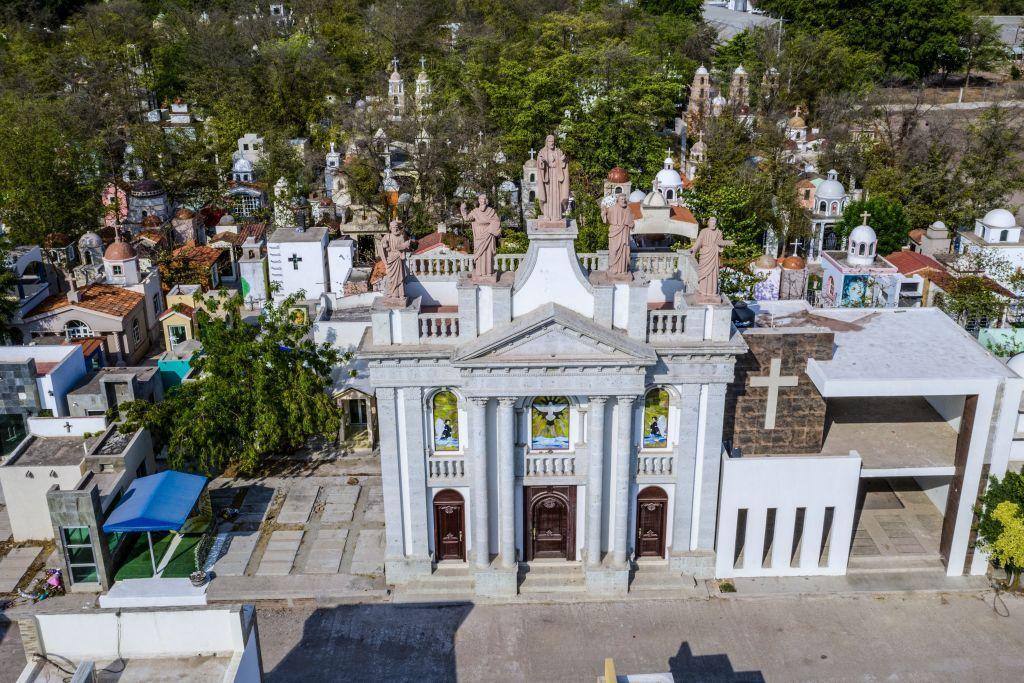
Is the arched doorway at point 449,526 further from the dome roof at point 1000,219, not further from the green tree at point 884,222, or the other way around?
the green tree at point 884,222

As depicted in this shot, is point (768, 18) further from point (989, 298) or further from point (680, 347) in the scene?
point (680, 347)

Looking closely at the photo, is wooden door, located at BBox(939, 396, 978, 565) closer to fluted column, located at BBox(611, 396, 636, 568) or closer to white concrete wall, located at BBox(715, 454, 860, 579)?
→ white concrete wall, located at BBox(715, 454, 860, 579)

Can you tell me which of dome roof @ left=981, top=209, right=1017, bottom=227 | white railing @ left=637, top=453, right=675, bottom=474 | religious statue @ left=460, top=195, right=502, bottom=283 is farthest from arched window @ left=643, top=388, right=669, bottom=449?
dome roof @ left=981, top=209, right=1017, bottom=227

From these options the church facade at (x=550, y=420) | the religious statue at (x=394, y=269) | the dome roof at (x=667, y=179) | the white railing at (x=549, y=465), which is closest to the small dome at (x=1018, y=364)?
the church facade at (x=550, y=420)

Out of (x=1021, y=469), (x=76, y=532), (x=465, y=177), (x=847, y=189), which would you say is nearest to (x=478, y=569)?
(x=76, y=532)

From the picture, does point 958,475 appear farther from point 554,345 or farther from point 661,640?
point 554,345

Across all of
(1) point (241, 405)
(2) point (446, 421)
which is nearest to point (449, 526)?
(2) point (446, 421)
